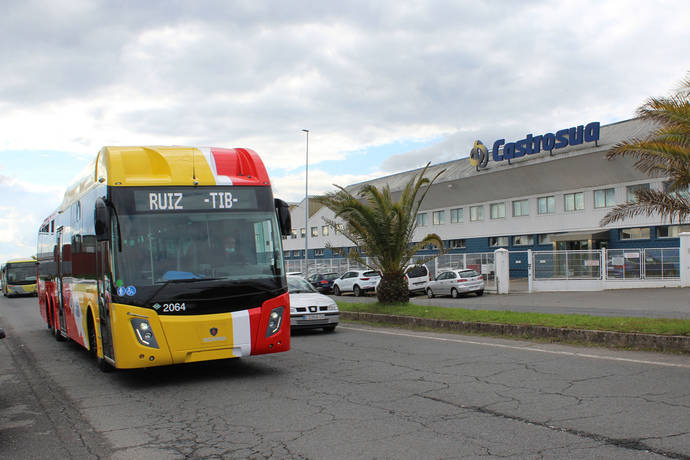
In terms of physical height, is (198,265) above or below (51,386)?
above

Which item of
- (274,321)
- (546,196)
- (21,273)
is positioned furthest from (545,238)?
(274,321)

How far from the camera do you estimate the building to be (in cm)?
3888

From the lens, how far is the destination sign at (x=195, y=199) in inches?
339

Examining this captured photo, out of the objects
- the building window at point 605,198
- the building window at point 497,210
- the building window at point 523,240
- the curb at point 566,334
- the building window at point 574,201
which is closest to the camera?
the curb at point 566,334

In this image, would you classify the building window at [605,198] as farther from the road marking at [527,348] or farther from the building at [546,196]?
the road marking at [527,348]

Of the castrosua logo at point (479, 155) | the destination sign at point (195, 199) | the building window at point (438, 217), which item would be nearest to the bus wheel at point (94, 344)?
the destination sign at point (195, 199)

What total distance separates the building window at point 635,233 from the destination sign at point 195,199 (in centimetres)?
3562

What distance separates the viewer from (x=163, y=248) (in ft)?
27.8

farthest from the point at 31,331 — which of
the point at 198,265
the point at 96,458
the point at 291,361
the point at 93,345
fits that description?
the point at 96,458

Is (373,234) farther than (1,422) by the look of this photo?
Yes

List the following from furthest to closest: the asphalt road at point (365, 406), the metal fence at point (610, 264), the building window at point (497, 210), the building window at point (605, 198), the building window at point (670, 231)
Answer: the building window at point (497, 210), the building window at point (605, 198), the building window at point (670, 231), the metal fence at point (610, 264), the asphalt road at point (365, 406)

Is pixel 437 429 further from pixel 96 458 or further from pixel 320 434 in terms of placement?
pixel 96 458

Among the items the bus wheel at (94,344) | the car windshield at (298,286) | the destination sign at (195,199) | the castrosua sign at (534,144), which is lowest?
the bus wheel at (94,344)

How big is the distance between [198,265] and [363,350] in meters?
4.47
